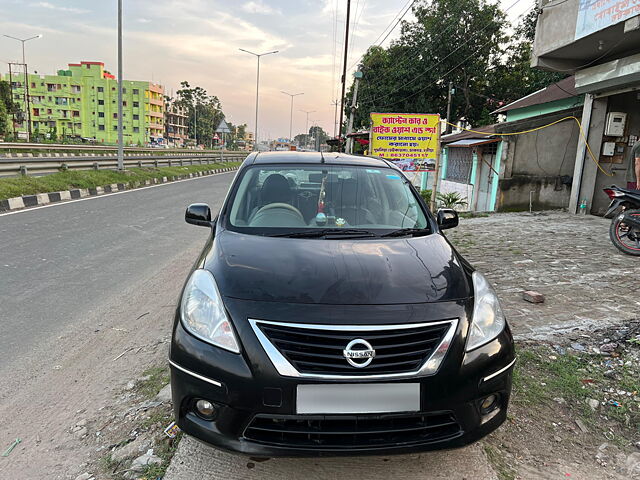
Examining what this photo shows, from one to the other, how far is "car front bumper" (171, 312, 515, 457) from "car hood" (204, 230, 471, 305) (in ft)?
0.99

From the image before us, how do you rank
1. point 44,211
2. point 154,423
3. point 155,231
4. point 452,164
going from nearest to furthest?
point 154,423, point 155,231, point 44,211, point 452,164

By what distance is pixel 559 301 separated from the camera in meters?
4.35

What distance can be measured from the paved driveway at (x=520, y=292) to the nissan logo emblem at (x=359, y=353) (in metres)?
0.64

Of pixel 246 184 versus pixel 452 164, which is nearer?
pixel 246 184

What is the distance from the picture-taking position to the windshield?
2986 mm

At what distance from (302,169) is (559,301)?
2778 mm

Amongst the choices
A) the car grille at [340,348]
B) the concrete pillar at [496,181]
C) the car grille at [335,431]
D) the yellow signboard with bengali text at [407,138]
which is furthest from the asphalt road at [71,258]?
the concrete pillar at [496,181]

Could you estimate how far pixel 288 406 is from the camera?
183 centimetres

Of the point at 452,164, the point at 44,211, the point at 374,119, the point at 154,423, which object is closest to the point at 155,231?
the point at 44,211

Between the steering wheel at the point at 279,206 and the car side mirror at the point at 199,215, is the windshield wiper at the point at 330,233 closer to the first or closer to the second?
the steering wheel at the point at 279,206

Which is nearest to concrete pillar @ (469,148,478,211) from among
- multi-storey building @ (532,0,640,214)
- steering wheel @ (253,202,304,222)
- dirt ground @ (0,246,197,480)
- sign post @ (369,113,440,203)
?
multi-storey building @ (532,0,640,214)

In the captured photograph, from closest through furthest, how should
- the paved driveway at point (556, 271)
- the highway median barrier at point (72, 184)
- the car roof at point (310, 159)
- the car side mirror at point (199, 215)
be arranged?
the car side mirror at point (199, 215)
the car roof at point (310, 159)
the paved driveway at point (556, 271)
the highway median barrier at point (72, 184)

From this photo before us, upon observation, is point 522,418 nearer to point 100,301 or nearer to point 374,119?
point 100,301

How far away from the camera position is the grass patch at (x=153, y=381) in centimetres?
292
